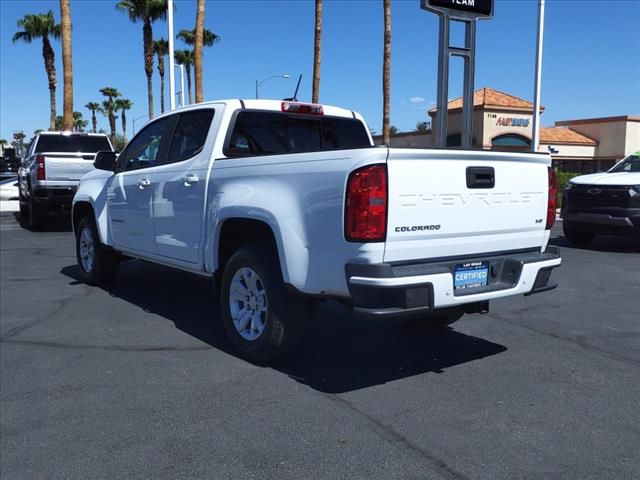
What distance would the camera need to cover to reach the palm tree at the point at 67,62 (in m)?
20.1

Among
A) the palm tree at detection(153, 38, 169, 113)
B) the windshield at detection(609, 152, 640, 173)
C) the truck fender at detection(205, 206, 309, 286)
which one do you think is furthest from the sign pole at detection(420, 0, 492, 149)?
the palm tree at detection(153, 38, 169, 113)

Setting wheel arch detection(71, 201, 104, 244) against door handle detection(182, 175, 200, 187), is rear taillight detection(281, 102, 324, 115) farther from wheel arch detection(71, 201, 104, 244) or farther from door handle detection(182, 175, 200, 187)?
wheel arch detection(71, 201, 104, 244)

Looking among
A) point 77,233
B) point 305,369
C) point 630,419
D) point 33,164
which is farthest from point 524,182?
point 33,164

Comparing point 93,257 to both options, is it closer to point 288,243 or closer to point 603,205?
point 288,243

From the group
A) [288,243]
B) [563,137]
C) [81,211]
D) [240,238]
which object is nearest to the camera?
[288,243]

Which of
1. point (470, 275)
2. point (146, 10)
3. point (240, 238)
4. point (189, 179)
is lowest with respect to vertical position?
point (470, 275)

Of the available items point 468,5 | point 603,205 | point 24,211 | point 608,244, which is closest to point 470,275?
point 468,5

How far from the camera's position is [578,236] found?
11805 millimetres

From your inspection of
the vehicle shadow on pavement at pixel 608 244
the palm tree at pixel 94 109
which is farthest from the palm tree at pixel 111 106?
the vehicle shadow on pavement at pixel 608 244

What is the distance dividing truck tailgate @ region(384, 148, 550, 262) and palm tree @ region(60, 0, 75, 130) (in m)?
19.5

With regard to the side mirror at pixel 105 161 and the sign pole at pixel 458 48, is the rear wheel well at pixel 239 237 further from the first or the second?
the sign pole at pixel 458 48

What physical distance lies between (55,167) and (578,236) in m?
10.9

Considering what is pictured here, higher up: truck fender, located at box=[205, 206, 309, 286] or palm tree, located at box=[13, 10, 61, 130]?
palm tree, located at box=[13, 10, 61, 130]

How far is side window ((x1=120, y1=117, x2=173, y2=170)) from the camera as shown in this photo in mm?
6227
